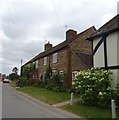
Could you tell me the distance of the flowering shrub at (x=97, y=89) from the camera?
421 inches

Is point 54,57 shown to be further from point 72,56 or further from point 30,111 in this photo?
point 30,111

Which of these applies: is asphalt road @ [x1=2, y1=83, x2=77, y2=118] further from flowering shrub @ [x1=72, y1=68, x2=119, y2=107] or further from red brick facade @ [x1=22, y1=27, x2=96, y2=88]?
red brick facade @ [x1=22, y1=27, x2=96, y2=88]

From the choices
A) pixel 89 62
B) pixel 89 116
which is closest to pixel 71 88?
pixel 89 62

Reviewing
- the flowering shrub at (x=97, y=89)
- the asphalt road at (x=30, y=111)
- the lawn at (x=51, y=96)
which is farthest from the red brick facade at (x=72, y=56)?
the asphalt road at (x=30, y=111)

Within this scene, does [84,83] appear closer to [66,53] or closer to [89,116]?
[89,116]

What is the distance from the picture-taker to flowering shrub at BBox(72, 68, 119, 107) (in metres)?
10.7

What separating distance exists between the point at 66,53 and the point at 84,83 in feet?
35.2

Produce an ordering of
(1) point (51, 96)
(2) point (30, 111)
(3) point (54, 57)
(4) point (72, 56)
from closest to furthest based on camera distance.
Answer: (2) point (30, 111), (1) point (51, 96), (4) point (72, 56), (3) point (54, 57)

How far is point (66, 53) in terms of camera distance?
73.5 feet

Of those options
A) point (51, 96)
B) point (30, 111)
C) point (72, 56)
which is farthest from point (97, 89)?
point (72, 56)

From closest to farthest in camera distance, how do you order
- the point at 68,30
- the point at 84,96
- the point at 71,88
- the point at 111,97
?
1. the point at 111,97
2. the point at 84,96
3. the point at 71,88
4. the point at 68,30

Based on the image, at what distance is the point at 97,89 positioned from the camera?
11.6 m

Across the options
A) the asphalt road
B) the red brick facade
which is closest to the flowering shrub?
the asphalt road

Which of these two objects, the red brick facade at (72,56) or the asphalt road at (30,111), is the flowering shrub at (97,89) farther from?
the red brick facade at (72,56)
